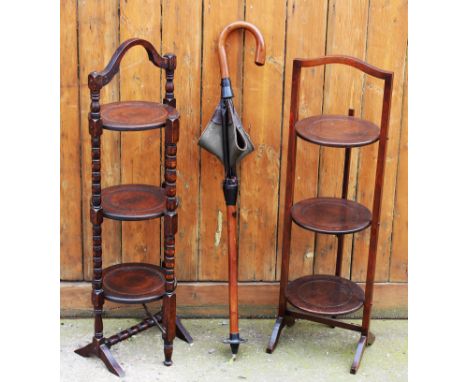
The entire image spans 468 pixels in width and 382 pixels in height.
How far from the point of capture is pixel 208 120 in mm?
3852

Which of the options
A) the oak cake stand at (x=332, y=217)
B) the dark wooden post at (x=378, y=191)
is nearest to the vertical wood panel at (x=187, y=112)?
the oak cake stand at (x=332, y=217)

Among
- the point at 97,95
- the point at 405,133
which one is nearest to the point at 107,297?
the point at 97,95

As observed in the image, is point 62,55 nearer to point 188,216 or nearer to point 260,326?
point 188,216

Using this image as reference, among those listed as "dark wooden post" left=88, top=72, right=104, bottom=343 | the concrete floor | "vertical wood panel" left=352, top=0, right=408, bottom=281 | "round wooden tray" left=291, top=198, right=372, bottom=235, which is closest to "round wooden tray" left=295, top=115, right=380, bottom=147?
"vertical wood panel" left=352, top=0, right=408, bottom=281

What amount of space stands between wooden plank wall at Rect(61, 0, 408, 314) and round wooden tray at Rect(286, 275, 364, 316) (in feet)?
0.51

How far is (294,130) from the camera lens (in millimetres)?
3594

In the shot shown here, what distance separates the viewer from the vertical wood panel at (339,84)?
3.74m

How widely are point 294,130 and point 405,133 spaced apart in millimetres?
596

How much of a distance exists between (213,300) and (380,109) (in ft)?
3.74

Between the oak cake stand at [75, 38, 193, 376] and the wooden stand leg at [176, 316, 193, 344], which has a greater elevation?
the oak cake stand at [75, 38, 193, 376]

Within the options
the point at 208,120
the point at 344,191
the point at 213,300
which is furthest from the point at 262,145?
the point at 213,300

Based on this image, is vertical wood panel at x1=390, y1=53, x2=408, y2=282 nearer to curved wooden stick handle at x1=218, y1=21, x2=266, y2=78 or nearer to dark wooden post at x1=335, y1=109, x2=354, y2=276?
dark wooden post at x1=335, y1=109, x2=354, y2=276

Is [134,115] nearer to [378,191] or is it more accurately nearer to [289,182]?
[289,182]

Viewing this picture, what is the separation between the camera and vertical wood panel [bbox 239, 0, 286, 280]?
374 centimetres
